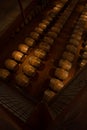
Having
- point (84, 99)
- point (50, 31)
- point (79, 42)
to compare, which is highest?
point (84, 99)

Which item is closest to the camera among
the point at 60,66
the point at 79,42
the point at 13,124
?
the point at 13,124

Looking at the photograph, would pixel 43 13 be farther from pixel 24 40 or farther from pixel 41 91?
pixel 41 91

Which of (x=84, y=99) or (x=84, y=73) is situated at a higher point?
(x=84, y=99)

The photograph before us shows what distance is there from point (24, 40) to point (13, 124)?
4.75 meters

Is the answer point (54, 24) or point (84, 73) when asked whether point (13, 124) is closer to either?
point (84, 73)

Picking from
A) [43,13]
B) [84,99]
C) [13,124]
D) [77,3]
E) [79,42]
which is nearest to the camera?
[84,99]

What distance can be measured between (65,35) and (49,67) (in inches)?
66.8

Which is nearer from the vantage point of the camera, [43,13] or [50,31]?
[50,31]

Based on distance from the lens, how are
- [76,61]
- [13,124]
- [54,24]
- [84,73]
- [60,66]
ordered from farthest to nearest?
[54,24] → [76,61] → [60,66] → [84,73] → [13,124]

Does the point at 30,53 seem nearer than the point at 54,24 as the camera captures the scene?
Yes

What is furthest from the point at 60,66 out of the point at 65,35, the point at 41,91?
the point at 65,35

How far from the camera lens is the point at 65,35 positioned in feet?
22.6

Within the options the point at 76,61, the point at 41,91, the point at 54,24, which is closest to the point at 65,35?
the point at 54,24

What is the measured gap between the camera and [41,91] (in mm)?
5180
